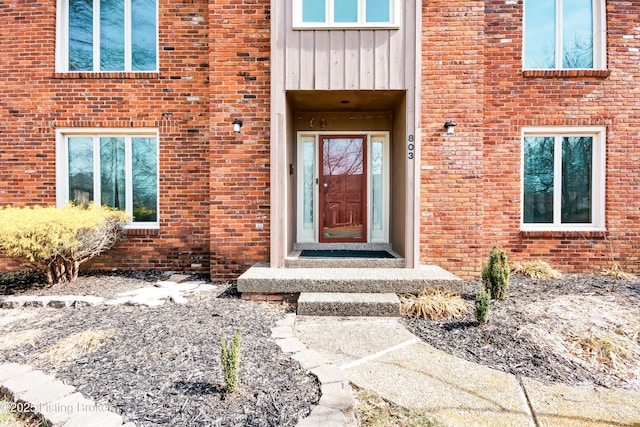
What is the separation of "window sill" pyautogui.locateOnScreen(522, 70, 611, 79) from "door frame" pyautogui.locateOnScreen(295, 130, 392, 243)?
8.04 feet

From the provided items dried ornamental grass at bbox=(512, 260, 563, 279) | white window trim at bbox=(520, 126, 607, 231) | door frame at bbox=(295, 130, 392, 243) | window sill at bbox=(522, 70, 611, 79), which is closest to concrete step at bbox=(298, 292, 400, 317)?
door frame at bbox=(295, 130, 392, 243)

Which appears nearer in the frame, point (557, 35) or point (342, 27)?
point (342, 27)

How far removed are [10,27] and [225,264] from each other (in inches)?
212

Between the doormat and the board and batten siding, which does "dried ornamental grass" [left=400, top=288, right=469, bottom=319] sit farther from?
the board and batten siding

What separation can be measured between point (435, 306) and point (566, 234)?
3474 mm

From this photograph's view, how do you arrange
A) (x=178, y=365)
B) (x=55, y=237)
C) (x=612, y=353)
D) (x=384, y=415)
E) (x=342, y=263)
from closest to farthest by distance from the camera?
(x=384, y=415) < (x=178, y=365) < (x=612, y=353) < (x=55, y=237) < (x=342, y=263)

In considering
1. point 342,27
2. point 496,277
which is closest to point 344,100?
point 342,27

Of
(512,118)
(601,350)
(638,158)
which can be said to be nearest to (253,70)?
(512,118)

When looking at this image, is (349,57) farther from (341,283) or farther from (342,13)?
(341,283)

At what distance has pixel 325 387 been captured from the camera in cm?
221

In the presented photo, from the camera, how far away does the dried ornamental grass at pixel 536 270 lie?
532 centimetres

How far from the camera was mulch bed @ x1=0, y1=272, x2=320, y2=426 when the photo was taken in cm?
201

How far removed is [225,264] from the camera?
5.12 metres

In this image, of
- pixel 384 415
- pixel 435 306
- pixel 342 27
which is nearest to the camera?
pixel 384 415
